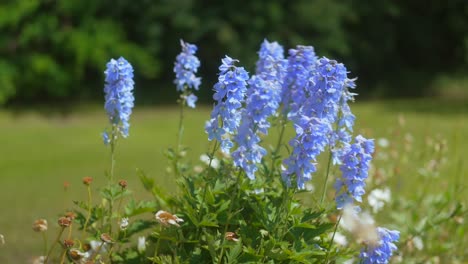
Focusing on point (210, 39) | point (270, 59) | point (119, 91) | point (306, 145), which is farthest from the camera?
point (210, 39)

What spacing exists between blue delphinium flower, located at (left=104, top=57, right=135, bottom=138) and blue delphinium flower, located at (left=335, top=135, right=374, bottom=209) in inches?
37.7

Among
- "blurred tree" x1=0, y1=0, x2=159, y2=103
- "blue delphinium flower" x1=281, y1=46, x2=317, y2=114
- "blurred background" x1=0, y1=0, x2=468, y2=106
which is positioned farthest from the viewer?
"blurred background" x1=0, y1=0, x2=468, y2=106

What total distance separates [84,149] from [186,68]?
7111 millimetres

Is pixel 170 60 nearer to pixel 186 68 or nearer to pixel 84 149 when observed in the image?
pixel 84 149

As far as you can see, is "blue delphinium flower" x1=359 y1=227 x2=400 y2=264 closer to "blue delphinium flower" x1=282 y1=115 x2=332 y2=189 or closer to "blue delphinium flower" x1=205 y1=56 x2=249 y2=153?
"blue delphinium flower" x1=282 y1=115 x2=332 y2=189

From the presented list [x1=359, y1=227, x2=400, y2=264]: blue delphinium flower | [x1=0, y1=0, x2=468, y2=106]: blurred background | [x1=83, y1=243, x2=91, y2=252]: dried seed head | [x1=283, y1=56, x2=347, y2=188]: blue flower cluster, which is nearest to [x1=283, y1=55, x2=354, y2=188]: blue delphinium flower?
[x1=283, y1=56, x2=347, y2=188]: blue flower cluster

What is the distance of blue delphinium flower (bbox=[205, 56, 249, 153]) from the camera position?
2756 mm

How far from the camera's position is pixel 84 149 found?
10.6 metres

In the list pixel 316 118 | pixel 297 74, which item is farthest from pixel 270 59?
pixel 316 118

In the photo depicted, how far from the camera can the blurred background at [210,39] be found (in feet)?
49.4

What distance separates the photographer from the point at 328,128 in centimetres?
275

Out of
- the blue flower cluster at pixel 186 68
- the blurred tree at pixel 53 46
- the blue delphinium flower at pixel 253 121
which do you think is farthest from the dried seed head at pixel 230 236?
the blurred tree at pixel 53 46

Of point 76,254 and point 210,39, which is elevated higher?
point 210,39

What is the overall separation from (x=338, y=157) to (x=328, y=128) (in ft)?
1.12
